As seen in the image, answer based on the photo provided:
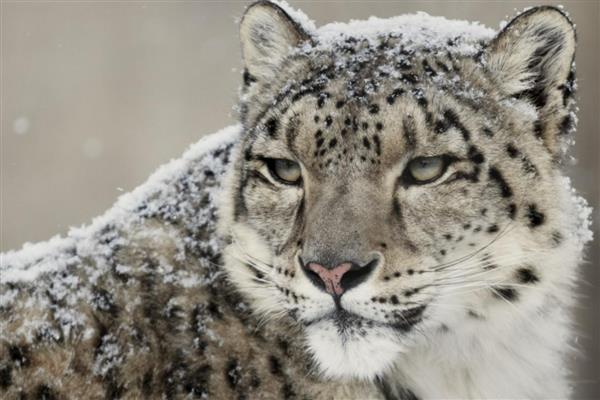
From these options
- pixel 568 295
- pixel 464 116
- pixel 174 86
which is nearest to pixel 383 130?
pixel 464 116

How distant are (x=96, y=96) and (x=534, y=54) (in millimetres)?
10752

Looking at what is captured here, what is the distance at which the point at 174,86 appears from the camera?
14.9 metres

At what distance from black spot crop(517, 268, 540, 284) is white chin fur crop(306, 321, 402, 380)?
0.58 meters

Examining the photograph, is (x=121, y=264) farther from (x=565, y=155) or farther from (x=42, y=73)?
(x=42, y=73)

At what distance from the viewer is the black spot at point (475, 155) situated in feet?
14.1

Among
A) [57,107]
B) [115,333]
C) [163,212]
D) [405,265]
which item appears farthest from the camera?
[57,107]

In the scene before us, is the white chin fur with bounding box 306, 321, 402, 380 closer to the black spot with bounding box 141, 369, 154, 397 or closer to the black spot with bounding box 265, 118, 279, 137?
the black spot with bounding box 141, 369, 154, 397

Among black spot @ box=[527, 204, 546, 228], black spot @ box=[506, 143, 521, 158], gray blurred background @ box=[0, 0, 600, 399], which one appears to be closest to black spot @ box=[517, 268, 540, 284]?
black spot @ box=[527, 204, 546, 228]

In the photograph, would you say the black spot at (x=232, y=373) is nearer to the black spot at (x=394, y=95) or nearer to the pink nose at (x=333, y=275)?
the pink nose at (x=333, y=275)

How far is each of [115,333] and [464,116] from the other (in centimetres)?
162

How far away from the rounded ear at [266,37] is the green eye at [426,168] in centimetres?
89

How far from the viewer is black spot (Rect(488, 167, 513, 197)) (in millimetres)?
4320

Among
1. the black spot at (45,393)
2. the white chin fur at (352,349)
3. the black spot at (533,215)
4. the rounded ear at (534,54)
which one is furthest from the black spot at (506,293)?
the black spot at (45,393)

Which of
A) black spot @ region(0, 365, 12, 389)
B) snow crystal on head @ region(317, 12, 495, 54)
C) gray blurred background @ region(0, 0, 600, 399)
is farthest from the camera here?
gray blurred background @ region(0, 0, 600, 399)
